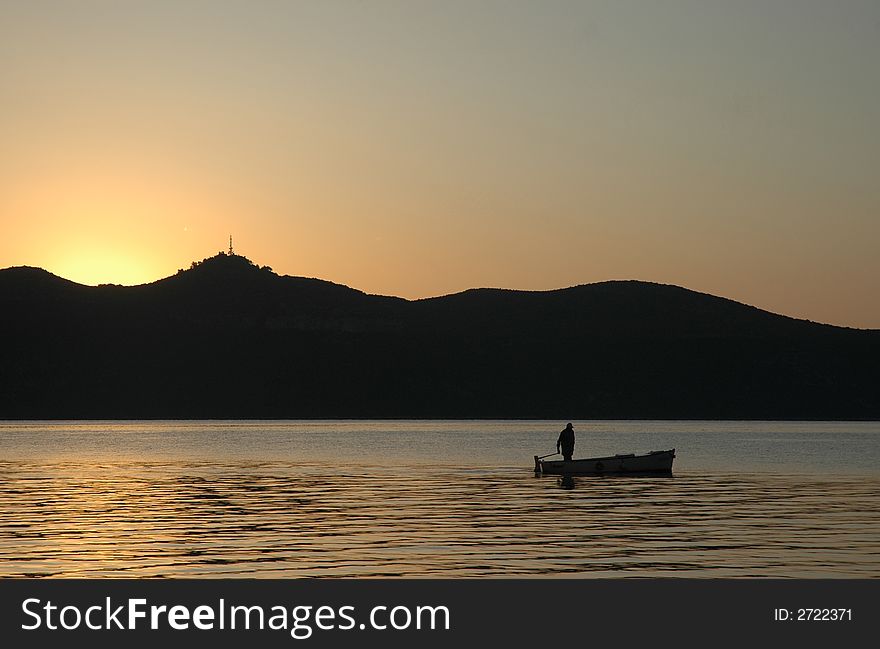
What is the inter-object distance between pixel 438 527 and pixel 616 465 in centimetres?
3400

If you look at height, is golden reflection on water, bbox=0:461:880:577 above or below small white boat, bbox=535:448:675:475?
below

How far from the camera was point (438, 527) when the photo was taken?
45688mm

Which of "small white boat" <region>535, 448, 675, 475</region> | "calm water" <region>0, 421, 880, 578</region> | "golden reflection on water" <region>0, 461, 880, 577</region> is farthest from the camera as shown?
"small white boat" <region>535, 448, 675, 475</region>

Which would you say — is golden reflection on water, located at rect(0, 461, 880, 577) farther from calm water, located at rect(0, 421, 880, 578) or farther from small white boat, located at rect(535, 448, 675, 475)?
small white boat, located at rect(535, 448, 675, 475)

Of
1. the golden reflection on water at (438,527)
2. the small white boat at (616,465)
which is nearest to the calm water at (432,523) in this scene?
the golden reflection on water at (438,527)

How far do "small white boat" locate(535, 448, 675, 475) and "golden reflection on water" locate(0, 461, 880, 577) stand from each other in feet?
3.24

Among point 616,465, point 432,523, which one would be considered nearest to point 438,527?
point 432,523

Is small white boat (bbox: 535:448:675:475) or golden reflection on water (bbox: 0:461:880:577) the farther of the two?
small white boat (bbox: 535:448:675:475)

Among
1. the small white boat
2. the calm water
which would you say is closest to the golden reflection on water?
the calm water

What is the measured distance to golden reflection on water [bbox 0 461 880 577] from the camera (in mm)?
35344

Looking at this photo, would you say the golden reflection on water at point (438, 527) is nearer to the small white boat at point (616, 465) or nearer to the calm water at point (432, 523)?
the calm water at point (432, 523)
